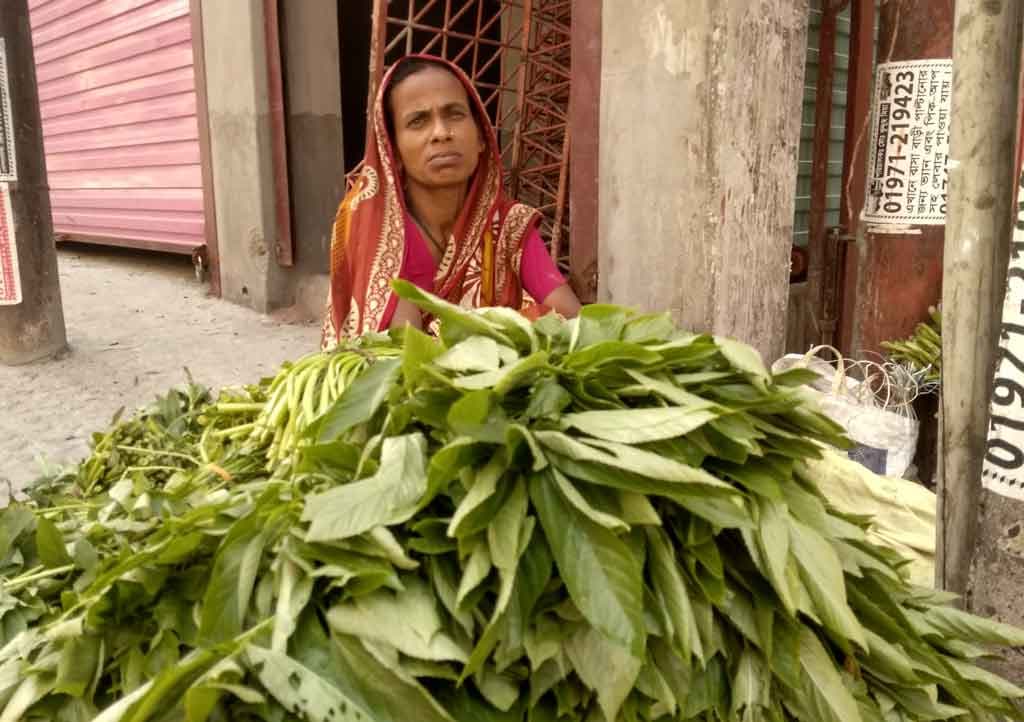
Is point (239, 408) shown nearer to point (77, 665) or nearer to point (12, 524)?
point (12, 524)

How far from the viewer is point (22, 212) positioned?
452 cm

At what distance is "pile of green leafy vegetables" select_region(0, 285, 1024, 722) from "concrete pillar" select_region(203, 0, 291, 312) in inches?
191

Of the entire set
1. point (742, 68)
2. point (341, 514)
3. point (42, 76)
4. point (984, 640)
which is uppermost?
point (42, 76)

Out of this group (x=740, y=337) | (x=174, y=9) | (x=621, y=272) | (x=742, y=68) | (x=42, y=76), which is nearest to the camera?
(x=742, y=68)

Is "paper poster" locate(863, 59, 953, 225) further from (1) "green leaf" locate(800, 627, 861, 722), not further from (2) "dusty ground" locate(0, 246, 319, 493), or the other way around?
(2) "dusty ground" locate(0, 246, 319, 493)

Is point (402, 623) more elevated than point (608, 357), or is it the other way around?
point (608, 357)

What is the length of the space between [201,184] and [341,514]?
647 cm

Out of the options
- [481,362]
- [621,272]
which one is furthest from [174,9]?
[481,362]

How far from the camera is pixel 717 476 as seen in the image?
975 mm

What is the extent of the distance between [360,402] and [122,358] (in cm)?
431

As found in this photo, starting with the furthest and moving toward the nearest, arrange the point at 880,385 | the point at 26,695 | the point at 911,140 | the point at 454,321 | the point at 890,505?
1. the point at 880,385
2. the point at 911,140
3. the point at 890,505
4. the point at 454,321
5. the point at 26,695

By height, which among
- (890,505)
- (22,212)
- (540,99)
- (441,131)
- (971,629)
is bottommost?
(890,505)

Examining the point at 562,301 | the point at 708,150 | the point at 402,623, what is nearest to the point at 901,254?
the point at 708,150

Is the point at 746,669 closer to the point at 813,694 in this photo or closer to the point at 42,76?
the point at 813,694
